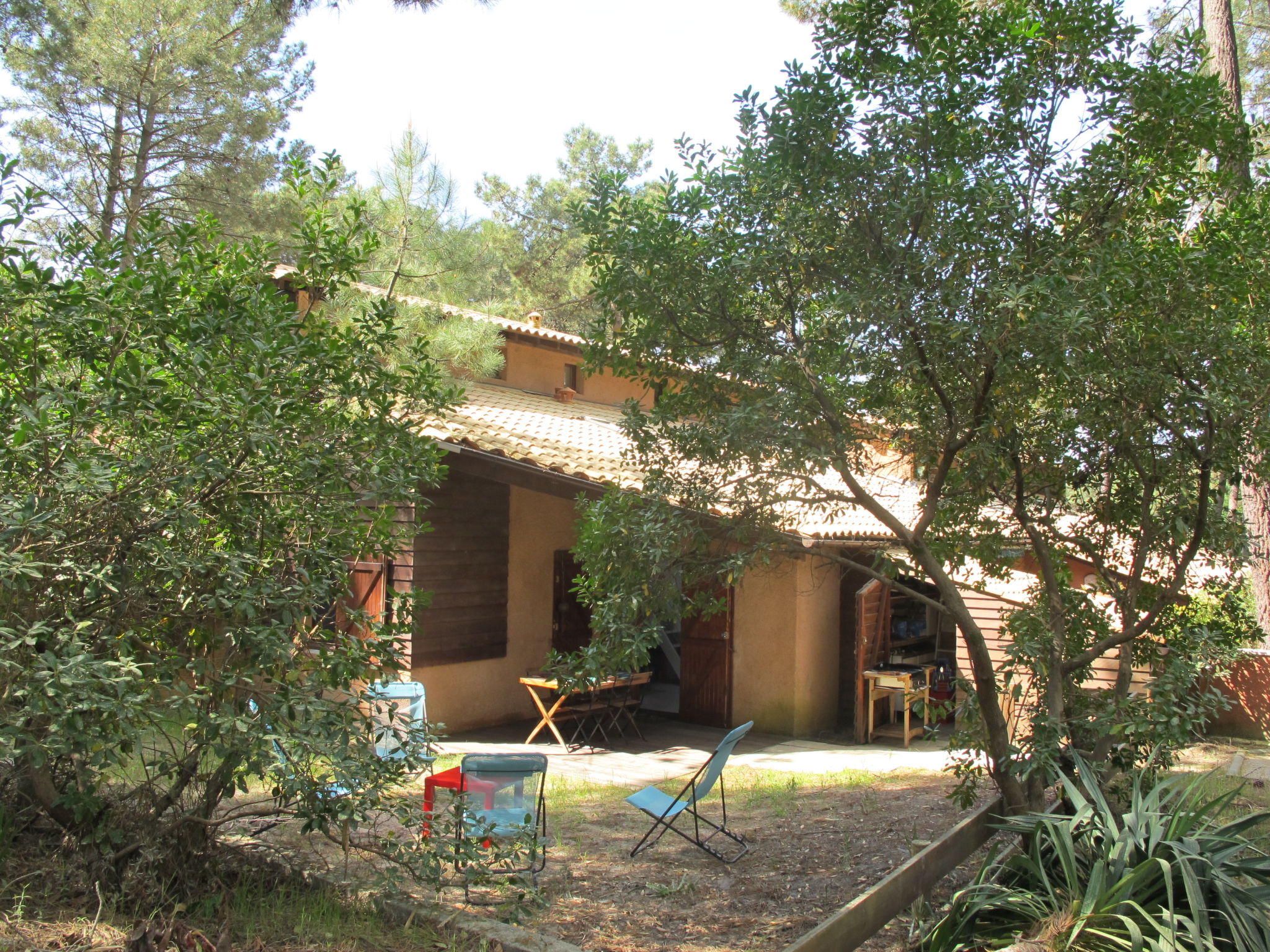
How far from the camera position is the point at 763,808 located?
23.7 ft

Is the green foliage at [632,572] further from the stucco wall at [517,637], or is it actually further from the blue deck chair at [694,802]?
the stucco wall at [517,637]

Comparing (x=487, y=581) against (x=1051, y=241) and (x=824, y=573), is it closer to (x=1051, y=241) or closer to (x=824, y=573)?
(x=824, y=573)

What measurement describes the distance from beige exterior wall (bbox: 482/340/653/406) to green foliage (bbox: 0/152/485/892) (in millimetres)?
9259

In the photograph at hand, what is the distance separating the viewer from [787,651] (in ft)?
33.9

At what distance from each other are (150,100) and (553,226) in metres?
14.2

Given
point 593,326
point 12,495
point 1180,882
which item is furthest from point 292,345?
Answer: point 1180,882

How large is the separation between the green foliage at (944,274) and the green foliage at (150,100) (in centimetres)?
1034

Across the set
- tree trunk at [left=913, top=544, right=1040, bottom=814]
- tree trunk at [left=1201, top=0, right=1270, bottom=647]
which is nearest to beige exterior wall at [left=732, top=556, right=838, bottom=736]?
tree trunk at [left=1201, top=0, right=1270, bottom=647]

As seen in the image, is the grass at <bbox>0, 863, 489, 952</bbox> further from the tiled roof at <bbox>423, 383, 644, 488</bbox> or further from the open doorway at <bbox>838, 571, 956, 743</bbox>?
the open doorway at <bbox>838, 571, 956, 743</bbox>

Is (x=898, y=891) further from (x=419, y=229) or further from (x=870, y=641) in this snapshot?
(x=419, y=229)

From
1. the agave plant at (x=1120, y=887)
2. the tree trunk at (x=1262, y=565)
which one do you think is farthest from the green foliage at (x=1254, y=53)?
the agave plant at (x=1120, y=887)

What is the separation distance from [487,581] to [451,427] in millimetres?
2261

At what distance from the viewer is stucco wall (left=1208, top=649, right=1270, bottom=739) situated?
390 inches

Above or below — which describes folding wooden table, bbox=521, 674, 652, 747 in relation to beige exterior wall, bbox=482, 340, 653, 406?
below
